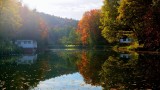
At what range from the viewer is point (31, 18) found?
102m

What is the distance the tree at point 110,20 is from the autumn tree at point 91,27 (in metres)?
19.7

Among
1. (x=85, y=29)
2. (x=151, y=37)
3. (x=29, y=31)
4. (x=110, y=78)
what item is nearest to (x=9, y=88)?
(x=110, y=78)

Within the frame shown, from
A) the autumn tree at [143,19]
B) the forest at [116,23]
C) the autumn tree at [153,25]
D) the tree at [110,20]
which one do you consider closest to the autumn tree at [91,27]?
the forest at [116,23]

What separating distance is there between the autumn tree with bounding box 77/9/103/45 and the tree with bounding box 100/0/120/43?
1971 centimetres

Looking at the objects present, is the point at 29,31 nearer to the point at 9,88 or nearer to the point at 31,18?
the point at 31,18

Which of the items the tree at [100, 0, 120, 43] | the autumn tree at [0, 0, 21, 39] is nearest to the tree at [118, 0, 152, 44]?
the tree at [100, 0, 120, 43]

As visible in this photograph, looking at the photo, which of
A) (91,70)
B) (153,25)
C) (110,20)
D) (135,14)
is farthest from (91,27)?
(91,70)

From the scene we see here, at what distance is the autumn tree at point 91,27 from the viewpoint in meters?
123

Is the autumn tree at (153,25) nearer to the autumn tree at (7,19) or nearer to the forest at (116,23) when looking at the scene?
the forest at (116,23)

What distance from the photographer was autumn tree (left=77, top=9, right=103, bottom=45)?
402ft

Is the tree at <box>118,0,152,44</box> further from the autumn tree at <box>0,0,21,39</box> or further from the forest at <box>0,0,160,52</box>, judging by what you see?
the autumn tree at <box>0,0,21,39</box>

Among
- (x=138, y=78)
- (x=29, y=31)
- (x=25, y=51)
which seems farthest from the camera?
(x=29, y=31)

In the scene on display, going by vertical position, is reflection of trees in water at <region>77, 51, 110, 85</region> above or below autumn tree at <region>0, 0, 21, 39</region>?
below

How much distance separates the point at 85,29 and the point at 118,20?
38.0 meters
